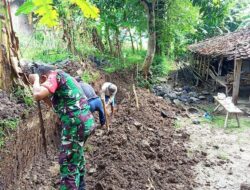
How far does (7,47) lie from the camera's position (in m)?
4.90

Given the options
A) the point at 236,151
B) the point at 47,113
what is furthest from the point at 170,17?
the point at 47,113

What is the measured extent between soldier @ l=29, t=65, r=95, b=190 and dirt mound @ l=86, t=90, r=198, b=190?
36.9 inches

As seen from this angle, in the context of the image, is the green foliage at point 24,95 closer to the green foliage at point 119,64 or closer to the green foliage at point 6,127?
the green foliage at point 6,127

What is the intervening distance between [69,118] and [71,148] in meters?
0.35

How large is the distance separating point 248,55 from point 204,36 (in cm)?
1140

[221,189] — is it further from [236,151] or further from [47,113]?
[47,113]

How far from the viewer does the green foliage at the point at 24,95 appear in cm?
492

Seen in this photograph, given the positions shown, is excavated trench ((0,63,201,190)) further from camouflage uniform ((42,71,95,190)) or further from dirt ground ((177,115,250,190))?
camouflage uniform ((42,71,95,190))

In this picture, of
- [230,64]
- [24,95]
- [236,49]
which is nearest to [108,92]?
[24,95]

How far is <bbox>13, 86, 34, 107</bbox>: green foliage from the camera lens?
4.92m

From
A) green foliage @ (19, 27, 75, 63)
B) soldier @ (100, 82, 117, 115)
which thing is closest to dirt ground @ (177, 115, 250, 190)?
soldier @ (100, 82, 117, 115)

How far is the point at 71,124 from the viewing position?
129 inches

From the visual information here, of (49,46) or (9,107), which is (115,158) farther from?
(49,46)

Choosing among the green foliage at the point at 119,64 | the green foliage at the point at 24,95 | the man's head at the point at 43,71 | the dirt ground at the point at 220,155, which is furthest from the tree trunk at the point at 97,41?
the man's head at the point at 43,71
